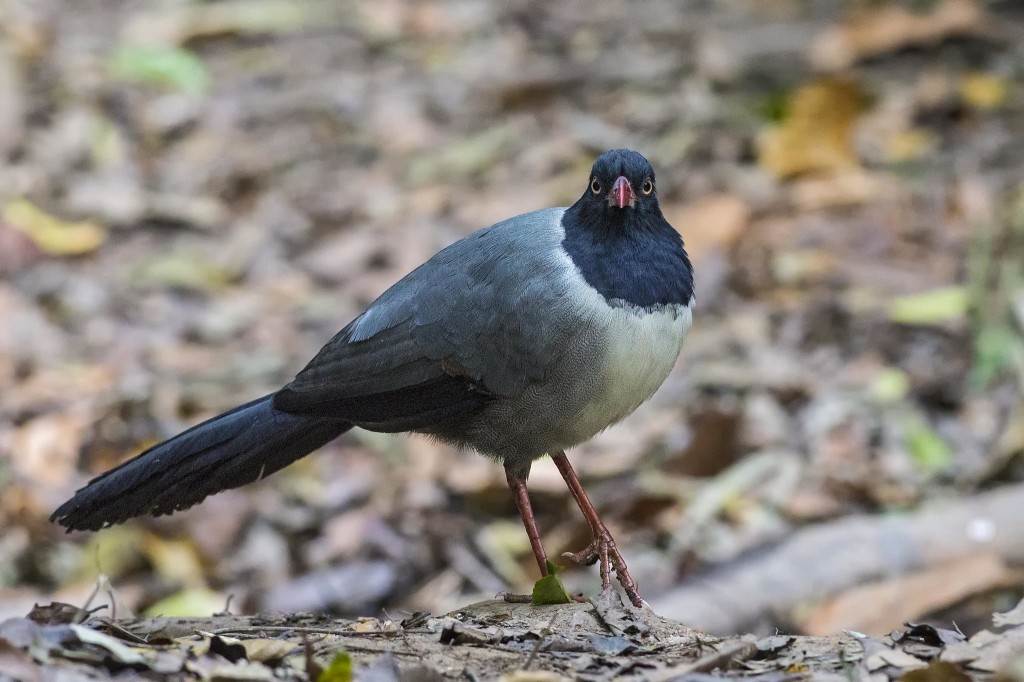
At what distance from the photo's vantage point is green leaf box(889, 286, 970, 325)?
7.14 metres

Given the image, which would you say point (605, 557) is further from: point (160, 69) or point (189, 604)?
point (160, 69)

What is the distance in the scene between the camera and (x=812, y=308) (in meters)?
7.53

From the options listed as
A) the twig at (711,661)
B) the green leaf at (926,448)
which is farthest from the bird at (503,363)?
the green leaf at (926,448)

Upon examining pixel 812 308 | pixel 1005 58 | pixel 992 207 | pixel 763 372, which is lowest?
pixel 763 372

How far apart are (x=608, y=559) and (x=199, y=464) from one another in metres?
1.43

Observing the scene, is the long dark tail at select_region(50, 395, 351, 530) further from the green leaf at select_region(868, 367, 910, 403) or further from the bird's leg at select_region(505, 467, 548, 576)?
the green leaf at select_region(868, 367, 910, 403)

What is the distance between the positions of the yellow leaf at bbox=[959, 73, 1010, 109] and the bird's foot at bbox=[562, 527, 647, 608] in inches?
240

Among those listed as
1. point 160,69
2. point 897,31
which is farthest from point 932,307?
point 160,69

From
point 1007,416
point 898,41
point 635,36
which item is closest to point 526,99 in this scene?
point 635,36

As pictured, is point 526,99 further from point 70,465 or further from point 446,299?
point 446,299

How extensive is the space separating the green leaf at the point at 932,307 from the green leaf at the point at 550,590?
Result: 3.87 metres

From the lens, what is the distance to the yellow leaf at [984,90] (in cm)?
917

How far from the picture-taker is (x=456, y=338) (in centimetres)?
435

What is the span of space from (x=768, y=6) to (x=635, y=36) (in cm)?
110
